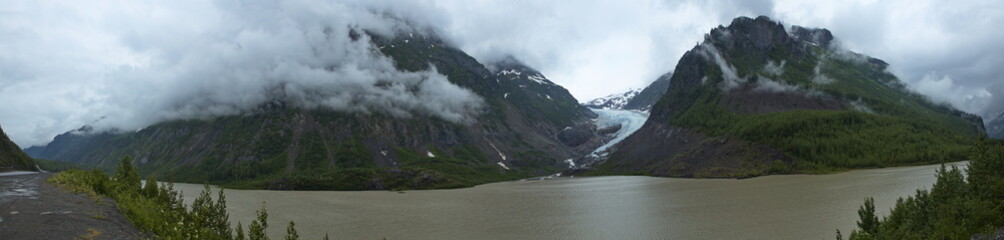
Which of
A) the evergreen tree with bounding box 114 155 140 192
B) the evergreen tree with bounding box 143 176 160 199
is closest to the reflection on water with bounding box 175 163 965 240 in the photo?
the evergreen tree with bounding box 143 176 160 199

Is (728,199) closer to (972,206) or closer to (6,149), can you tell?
(972,206)

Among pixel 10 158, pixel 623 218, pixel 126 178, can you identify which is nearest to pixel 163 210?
pixel 126 178

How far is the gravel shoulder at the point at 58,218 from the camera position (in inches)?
1088

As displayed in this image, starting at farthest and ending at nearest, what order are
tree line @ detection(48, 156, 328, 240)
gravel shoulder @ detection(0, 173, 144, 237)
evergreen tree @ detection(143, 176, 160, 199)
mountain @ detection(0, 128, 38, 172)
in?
mountain @ detection(0, 128, 38, 172), evergreen tree @ detection(143, 176, 160, 199), tree line @ detection(48, 156, 328, 240), gravel shoulder @ detection(0, 173, 144, 237)

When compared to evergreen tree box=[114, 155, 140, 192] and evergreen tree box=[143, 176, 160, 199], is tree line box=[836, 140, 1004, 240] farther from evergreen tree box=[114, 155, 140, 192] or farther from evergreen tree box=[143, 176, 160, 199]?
evergreen tree box=[114, 155, 140, 192]

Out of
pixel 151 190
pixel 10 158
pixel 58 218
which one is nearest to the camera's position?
pixel 58 218

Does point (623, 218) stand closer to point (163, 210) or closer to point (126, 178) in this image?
point (163, 210)

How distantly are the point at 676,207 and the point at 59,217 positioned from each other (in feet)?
285

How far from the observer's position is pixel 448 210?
10981 centimetres

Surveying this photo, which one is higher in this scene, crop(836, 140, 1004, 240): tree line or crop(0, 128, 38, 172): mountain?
crop(0, 128, 38, 172): mountain

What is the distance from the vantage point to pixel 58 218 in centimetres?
3183

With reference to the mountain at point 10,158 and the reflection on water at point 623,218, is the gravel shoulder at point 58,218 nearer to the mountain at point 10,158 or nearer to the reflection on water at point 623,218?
the reflection on water at point 623,218

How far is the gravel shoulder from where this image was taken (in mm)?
27641

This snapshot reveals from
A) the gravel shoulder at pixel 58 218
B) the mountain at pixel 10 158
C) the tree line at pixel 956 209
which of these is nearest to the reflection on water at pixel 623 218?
the tree line at pixel 956 209
